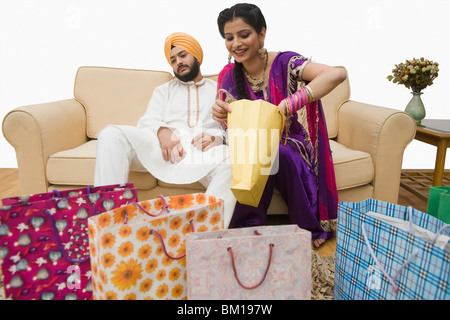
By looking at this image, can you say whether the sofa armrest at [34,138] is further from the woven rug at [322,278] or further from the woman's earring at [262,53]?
the woven rug at [322,278]

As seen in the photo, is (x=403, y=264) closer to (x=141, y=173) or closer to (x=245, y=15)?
(x=245, y=15)

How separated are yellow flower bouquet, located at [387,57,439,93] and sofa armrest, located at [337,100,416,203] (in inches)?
17.4

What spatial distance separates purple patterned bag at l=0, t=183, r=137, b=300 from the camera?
0.86 meters

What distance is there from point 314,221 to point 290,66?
74cm

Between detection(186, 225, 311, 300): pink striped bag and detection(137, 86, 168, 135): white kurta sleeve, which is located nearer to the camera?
detection(186, 225, 311, 300): pink striped bag

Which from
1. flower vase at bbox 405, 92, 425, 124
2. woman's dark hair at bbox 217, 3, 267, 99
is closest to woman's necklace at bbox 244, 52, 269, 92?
woman's dark hair at bbox 217, 3, 267, 99

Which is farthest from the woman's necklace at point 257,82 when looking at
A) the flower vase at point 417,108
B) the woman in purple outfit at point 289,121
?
the flower vase at point 417,108

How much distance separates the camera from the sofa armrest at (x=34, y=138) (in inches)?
66.6

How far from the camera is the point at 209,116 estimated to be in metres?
1.90

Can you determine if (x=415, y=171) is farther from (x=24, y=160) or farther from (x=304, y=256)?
(x=24, y=160)

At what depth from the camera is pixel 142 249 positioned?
87 centimetres

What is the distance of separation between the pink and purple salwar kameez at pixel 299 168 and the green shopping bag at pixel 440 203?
0.59 meters

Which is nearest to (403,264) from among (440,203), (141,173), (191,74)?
(440,203)

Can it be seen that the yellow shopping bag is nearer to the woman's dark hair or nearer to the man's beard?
the woman's dark hair
